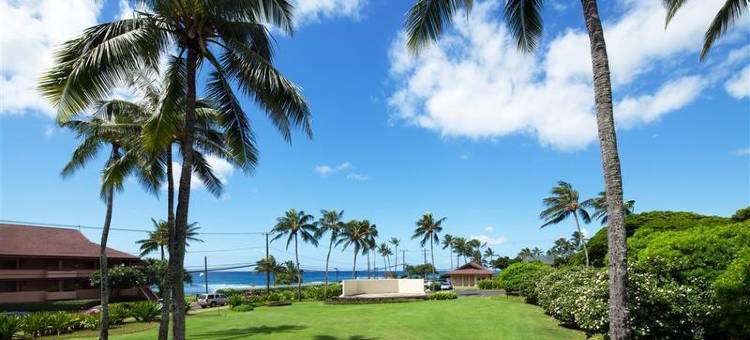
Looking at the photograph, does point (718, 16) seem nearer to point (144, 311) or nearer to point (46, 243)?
point (144, 311)

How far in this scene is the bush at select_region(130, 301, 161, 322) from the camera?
28.4m

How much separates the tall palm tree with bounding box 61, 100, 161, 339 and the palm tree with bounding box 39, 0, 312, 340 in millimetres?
7352

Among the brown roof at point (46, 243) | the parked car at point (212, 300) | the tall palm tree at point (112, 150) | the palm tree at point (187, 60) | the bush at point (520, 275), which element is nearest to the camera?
the palm tree at point (187, 60)

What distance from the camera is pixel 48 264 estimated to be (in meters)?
43.0

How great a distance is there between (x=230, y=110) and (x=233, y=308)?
2947 cm

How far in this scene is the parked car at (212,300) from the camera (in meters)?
47.8

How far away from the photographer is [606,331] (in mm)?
14414

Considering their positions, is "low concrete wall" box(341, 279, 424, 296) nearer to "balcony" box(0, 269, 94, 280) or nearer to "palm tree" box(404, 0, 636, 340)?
"balcony" box(0, 269, 94, 280)

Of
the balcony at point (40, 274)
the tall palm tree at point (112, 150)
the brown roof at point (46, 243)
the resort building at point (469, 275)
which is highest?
the tall palm tree at point (112, 150)

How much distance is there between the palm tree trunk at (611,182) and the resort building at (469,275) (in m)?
68.4

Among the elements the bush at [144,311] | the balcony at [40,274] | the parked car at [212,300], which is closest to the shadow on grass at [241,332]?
the bush at [144,311]

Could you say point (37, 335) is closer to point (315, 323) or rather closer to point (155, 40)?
point (315, 323)

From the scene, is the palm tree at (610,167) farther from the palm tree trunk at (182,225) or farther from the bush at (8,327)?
the bush at (8,327)

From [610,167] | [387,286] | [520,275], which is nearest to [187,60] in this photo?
[610,167]
